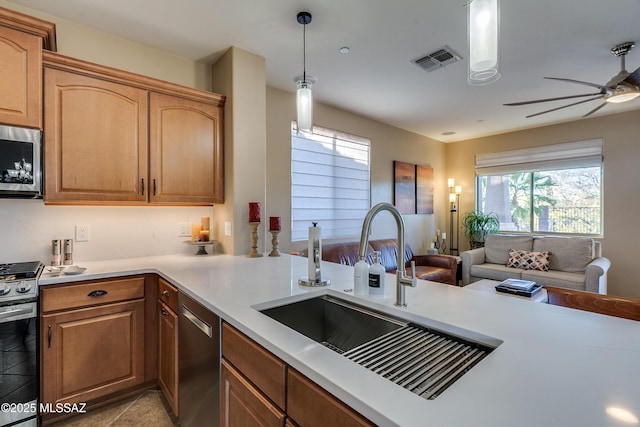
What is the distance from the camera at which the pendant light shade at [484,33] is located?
3.27 ft

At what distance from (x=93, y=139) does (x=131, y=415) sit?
1788 mm

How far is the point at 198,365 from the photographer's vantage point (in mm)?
1366

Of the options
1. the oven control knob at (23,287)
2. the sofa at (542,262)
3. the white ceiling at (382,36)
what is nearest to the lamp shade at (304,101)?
the white ceiling at (382,36)

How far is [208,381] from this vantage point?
128 centimetres

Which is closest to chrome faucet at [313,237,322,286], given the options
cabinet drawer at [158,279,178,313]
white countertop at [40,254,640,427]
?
white countertop at [40,254,640,427]

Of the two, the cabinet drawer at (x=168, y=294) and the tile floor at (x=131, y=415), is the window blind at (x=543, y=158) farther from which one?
the tile floor at (x=131, y=415)

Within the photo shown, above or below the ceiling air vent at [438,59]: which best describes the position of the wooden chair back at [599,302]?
below

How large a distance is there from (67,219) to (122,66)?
1.23 meters

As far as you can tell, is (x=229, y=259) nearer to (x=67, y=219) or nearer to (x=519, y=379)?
(x=67, y=219)

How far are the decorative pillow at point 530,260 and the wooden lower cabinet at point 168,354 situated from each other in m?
4.40

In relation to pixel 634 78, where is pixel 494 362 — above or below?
below

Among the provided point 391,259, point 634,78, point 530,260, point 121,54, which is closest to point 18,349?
point 121,54

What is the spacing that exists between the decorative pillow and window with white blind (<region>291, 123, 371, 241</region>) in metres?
2.21

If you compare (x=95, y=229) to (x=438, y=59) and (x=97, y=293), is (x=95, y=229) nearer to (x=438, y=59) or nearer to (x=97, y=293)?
(x=97, y=293)
